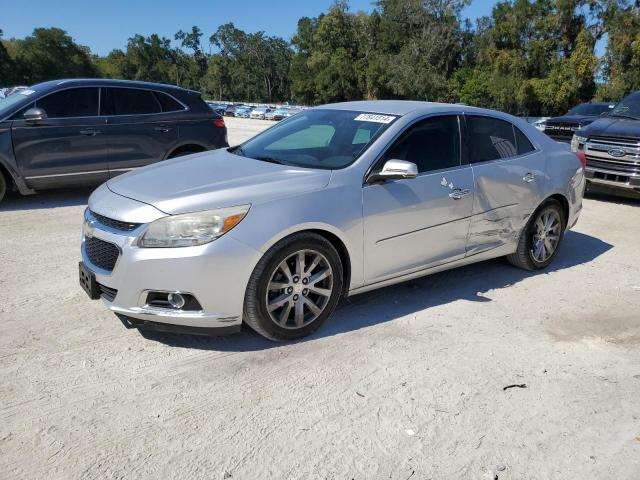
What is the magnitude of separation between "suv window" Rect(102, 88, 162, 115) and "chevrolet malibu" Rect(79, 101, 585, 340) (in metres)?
3.81

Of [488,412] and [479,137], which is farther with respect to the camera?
[479,137]

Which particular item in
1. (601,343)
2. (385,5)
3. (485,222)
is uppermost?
(385,5)

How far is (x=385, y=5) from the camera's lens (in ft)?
254

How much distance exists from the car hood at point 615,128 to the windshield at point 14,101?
859 cm

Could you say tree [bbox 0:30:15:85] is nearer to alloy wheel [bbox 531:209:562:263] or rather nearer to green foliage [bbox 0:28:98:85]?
green foliage [bbox 0:28:98:85]

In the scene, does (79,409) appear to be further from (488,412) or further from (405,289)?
(405,289)

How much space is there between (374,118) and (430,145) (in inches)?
19.7

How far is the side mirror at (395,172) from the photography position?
13.2 ft

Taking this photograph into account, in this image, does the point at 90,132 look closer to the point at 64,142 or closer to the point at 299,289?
the point at 64,142

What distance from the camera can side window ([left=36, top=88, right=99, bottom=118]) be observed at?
7625 mm

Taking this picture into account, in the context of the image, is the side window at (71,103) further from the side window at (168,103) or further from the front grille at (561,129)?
the front grille at (561,129)

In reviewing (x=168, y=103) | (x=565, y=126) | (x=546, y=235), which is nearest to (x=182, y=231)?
(x=546, y=235)

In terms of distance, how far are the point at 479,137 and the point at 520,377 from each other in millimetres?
2276

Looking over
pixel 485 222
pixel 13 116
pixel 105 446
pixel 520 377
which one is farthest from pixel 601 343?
pixel 13 116
